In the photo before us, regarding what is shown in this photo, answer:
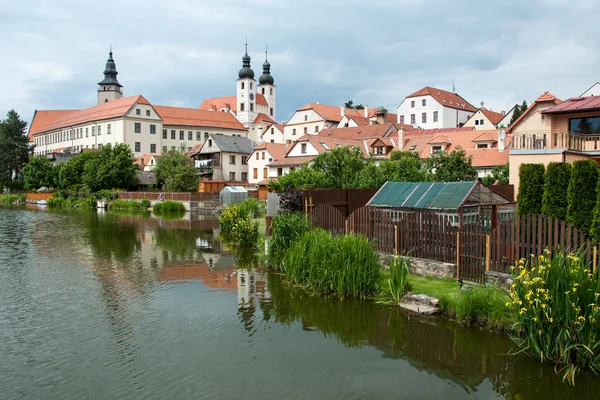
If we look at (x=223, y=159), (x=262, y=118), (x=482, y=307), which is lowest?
(x=482, y=307)

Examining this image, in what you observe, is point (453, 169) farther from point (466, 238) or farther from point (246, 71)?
point (246, 71)

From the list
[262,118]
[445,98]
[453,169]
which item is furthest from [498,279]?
[262,118]

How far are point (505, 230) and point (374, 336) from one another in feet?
14.8

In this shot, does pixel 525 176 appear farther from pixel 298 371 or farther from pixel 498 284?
pixel 298 371

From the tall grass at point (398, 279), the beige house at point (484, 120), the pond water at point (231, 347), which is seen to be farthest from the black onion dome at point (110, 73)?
the tall grass at point (398, 279)

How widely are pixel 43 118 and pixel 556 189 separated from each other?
479 ft

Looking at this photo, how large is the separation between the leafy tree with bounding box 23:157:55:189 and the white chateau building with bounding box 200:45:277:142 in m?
53.0

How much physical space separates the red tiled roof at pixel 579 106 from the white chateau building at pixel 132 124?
70.1 meters

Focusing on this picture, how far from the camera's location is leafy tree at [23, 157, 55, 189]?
84.6 meters

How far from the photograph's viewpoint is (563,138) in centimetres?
2467

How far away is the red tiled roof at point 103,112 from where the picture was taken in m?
103

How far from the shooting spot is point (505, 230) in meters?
13.0

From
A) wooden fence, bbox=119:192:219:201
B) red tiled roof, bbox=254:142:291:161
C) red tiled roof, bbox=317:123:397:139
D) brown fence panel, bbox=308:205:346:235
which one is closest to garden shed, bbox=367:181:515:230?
brown fence panel, bbox=308:205:346:235

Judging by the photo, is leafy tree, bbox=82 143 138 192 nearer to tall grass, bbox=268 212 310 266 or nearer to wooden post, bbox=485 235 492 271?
tall grass, bbox=268 212 310 266
